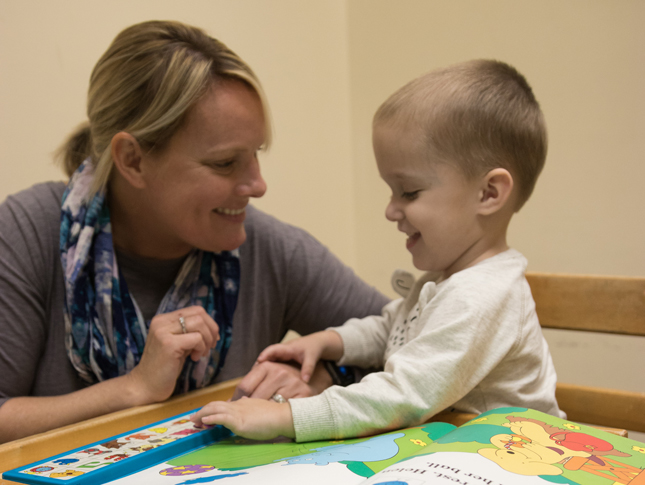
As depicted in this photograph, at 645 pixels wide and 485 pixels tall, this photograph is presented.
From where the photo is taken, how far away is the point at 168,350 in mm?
818

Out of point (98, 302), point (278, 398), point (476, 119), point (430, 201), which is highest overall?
point (476, 119)

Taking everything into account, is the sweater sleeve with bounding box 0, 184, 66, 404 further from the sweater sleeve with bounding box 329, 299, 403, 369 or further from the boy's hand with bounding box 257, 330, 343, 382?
the sweater sleeve with bounding box 329, 299, 403, 369

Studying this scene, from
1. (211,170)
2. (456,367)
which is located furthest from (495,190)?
(211,170)

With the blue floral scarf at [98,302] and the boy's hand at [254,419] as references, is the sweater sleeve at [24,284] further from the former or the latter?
the boy's hand at [254,419]

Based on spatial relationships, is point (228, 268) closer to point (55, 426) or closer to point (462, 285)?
point (55, 426)

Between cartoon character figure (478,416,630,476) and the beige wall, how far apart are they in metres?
1.21

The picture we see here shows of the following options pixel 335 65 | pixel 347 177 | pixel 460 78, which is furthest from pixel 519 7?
pixel 460 78

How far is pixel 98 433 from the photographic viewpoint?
697mm

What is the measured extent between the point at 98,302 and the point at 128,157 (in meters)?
0.26

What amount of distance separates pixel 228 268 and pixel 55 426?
41 cm

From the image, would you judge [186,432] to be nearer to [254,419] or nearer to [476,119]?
[254,419]

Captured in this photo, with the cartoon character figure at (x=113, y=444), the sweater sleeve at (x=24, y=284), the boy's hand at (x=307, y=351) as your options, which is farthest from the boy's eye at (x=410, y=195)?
the sweater sleeve at (x=24, y=284)

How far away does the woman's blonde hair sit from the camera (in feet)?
3.01

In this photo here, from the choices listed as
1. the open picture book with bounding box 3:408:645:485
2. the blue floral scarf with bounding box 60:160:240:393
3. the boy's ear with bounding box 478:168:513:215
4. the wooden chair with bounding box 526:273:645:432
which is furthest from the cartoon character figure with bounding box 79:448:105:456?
the wooden chair with bounding box 526:273:645:432
